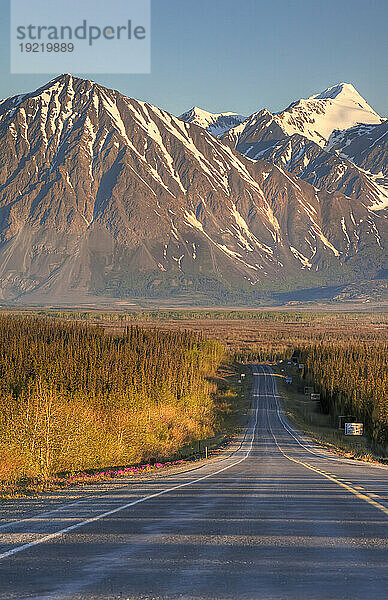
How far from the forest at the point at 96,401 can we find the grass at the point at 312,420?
522 inches

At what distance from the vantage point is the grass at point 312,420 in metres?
91.2

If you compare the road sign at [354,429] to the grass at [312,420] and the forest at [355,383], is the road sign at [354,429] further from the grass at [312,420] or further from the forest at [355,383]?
the forest at [355,383]

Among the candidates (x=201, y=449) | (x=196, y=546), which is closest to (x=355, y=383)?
(x=201, y=449)

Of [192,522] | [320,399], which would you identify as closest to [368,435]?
A: [320,399]

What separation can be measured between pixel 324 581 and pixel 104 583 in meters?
2.94

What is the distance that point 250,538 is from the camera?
1339 cm

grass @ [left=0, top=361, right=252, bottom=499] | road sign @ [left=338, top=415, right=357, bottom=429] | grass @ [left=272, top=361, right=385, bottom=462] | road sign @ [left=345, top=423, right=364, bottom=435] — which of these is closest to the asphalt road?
grass @ [left=0, top=361, right=252, bottom=499]

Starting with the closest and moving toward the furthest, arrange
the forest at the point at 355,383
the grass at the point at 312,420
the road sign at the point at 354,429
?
the grass at the point at 312,420 → the road sign at the point at 354,429 → the forest at the point at 355,383

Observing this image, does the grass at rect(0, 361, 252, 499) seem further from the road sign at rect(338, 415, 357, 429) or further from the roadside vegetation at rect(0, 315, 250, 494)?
the road sign at rect(338, 415, 357, 429)

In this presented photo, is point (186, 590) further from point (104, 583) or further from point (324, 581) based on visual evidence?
point (324, 581)

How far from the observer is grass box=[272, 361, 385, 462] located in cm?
9116

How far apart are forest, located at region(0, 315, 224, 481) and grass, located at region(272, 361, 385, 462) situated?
13.3 meters

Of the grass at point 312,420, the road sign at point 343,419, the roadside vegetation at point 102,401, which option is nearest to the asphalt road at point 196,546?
the roadside vegetation at point 102,401

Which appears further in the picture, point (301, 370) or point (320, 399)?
point (301, 370)
